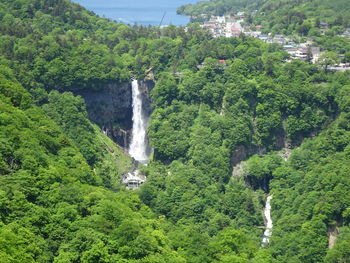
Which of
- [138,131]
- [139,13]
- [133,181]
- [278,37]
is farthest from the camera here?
[139,13]

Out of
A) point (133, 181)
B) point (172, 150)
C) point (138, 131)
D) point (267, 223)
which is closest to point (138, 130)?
point (138, 131)

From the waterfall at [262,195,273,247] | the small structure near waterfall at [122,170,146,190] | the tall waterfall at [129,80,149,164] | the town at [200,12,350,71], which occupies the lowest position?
the waterfall at [262,195,273,247]

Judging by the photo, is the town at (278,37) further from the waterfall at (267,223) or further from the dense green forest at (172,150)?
the waterfall at (267,223)

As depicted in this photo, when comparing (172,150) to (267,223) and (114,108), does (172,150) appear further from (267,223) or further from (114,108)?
(267,223)

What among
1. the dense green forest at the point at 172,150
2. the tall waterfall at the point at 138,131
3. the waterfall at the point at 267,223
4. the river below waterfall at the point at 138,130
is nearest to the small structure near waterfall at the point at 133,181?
the dense green forest at the point at 172,150

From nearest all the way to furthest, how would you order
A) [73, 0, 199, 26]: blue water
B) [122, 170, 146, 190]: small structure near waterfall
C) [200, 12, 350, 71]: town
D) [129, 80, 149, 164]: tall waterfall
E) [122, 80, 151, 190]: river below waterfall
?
1. [122, 170, 146, 190]: small structure near waterfall
2. [122, 80, 151, 190]: river below waterfall
3. [129, 80, 149, 164]: tall waterfall
4. [200, 12, 350, 71]: town
5. [73, 0, 199, 26]: blue water

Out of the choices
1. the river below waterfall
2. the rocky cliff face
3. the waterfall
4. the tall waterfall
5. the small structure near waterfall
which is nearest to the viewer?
the waterfall

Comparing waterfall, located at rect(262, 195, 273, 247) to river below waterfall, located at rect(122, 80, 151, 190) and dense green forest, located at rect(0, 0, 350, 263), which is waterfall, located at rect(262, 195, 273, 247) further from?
river below waterfall, located at rect(122, 80, 151, 190)

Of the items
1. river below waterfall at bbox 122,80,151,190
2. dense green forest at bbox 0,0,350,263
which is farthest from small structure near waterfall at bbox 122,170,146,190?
river below waterfall at bbox 122,80,151,190
